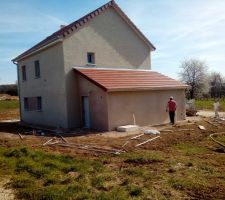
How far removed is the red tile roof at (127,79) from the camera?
712 inches

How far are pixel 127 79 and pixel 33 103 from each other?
29.9ft

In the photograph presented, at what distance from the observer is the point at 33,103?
81.9ft

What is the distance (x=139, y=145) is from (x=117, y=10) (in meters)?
12.6

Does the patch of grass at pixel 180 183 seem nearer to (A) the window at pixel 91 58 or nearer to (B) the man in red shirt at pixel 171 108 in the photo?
(B) the man in red shirt at pixel 171 108

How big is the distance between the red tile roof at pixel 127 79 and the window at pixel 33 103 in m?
6.02

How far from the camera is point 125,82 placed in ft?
62.7

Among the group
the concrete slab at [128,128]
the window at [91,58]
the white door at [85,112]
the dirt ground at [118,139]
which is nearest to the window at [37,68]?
the window at [91,58]

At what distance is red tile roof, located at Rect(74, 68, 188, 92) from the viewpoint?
18.1m

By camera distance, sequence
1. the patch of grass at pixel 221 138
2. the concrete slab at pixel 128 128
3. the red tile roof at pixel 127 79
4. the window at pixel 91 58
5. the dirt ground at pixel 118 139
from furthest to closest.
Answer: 1. the window at pixel 91 58
2. the red tile roof at pixel 127 79
3. the concrete slab at pixel 128 128
4. the patch of grass at pixel 221 138
5. the dirt ground at pixel 118 139

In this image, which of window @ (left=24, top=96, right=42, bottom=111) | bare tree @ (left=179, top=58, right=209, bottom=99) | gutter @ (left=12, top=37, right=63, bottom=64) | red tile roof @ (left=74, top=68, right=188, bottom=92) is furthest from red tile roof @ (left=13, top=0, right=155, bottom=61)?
bare tree @ (left=179, top=58, right=209, bottom=99)

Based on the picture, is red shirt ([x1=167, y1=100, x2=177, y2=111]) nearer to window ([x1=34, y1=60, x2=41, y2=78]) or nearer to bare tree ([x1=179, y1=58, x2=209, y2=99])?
window ([x1=34, y1=60, x2=41, y2=78])

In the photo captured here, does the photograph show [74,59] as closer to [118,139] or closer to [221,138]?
[118,139]

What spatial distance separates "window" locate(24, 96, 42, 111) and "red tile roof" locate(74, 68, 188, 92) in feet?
19.8

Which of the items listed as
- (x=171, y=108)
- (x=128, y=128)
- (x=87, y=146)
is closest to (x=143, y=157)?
(x=87, y=146)
